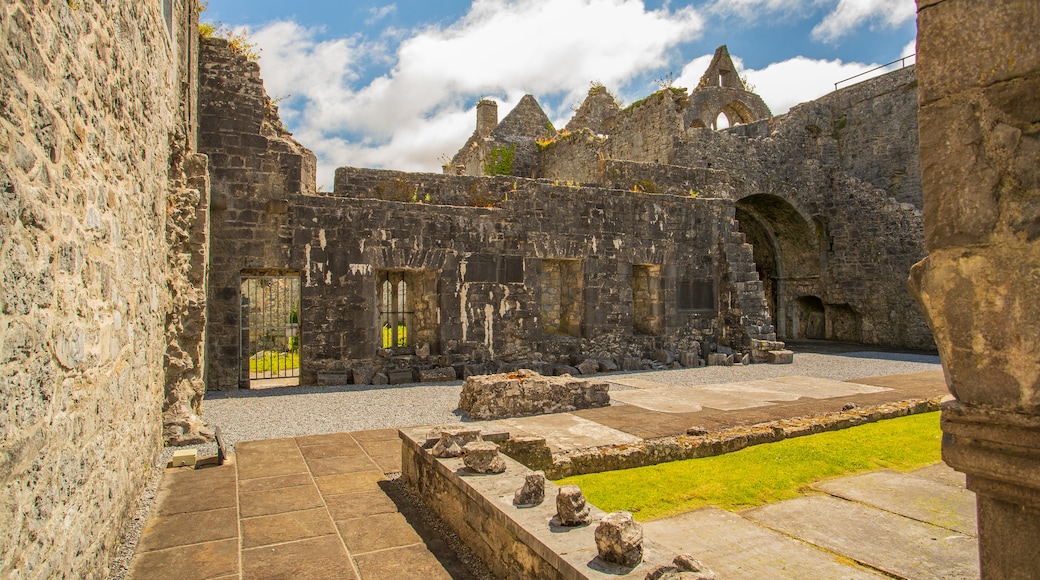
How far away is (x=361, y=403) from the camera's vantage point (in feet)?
30.9

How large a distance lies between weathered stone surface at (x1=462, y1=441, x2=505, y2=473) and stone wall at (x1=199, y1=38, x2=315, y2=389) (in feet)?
24.6

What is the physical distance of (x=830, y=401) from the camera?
8.96m

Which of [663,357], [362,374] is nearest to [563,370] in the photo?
[663,357]

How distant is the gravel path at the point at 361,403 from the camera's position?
777 cm

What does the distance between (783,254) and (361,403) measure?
57.4ft

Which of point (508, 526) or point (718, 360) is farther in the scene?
point (718, 360)

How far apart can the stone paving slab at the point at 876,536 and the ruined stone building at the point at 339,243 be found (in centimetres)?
251

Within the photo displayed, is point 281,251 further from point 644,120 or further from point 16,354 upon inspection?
point 644,120

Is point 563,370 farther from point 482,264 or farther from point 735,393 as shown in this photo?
point 735,393

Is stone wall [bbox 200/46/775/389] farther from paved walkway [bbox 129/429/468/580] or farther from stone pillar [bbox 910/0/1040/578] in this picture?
stone pillar [bbox 910/0/1040/578]

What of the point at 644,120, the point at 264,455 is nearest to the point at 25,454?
the point at 264,455

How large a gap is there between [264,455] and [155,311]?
67.0 inches

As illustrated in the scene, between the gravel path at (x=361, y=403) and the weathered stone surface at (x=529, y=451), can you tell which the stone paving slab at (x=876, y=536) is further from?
the gravel path at (x=361, y=403)

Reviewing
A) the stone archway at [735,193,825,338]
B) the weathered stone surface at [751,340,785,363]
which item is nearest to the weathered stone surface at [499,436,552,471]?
the weathered stone surface at [751,340,785,363]
